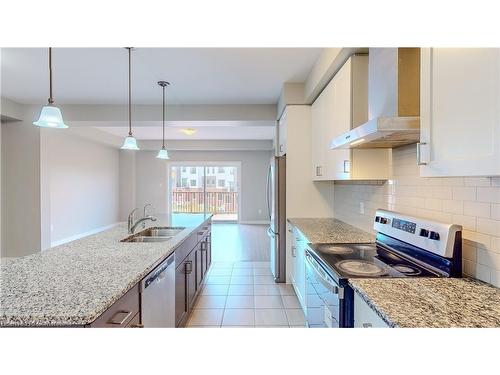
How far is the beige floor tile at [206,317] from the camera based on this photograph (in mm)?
2627

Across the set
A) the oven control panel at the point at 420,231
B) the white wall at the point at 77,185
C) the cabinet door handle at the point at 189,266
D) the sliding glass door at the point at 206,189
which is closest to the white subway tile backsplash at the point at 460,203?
the oven control panel at the point at 420,231

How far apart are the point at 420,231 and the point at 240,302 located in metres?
2.16

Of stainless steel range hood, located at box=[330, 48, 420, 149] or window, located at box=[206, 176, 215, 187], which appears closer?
stainless steel range hood, located at box=[330, 48, 420, 149]

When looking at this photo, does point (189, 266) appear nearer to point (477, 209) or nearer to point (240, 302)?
point (240, 302)

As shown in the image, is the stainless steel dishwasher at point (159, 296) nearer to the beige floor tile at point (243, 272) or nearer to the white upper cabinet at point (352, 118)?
the white upper cabinet at point (352, 118)

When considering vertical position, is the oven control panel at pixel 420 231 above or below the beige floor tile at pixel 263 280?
above

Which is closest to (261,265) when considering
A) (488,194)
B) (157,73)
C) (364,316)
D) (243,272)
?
(243,272)

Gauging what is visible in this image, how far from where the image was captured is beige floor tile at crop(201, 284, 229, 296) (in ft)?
10.9

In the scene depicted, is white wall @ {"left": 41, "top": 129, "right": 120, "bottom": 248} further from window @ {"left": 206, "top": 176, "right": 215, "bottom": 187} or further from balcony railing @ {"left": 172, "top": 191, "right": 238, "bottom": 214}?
window @ {"left": 206, "top": 176, "right": 215, "bottom": 187}

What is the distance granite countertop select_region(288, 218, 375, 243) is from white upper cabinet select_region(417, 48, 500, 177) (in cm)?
124

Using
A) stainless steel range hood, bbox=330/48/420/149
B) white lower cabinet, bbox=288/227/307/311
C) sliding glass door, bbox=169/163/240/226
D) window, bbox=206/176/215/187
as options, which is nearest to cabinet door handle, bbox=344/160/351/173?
stainless steel range hood, bbox=330/48/420/149

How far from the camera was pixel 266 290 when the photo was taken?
3.43 m

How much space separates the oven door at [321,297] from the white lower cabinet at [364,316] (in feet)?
0.33
